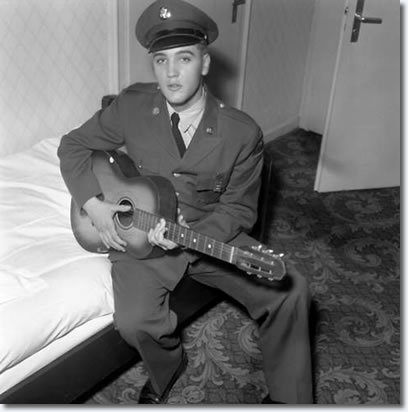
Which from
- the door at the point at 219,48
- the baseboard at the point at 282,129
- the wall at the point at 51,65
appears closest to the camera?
the wall at the point at 51,65

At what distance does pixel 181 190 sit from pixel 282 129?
2.46 meters

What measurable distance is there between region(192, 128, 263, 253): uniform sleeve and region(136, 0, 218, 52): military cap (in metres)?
0.39

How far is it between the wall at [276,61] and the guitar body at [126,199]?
1853mm

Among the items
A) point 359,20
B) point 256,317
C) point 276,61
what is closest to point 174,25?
point 256,317

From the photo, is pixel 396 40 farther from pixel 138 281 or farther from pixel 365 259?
pixel 138 281

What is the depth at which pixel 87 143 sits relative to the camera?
1928mm

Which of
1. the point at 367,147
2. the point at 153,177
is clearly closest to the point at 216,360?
the point at 153,177

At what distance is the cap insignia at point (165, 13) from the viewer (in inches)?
68.2

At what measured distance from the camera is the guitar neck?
5.07 feet

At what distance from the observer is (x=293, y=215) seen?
10.3 ft

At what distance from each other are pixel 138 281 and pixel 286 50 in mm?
2583

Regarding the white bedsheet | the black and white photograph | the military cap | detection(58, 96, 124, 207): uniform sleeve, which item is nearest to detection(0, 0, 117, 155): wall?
the black and white photograph

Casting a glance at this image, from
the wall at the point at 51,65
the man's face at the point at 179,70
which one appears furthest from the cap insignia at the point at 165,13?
the wall at the point at 51,65

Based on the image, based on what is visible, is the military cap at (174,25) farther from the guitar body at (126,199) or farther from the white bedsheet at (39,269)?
the white bedsheet at (39,269)
